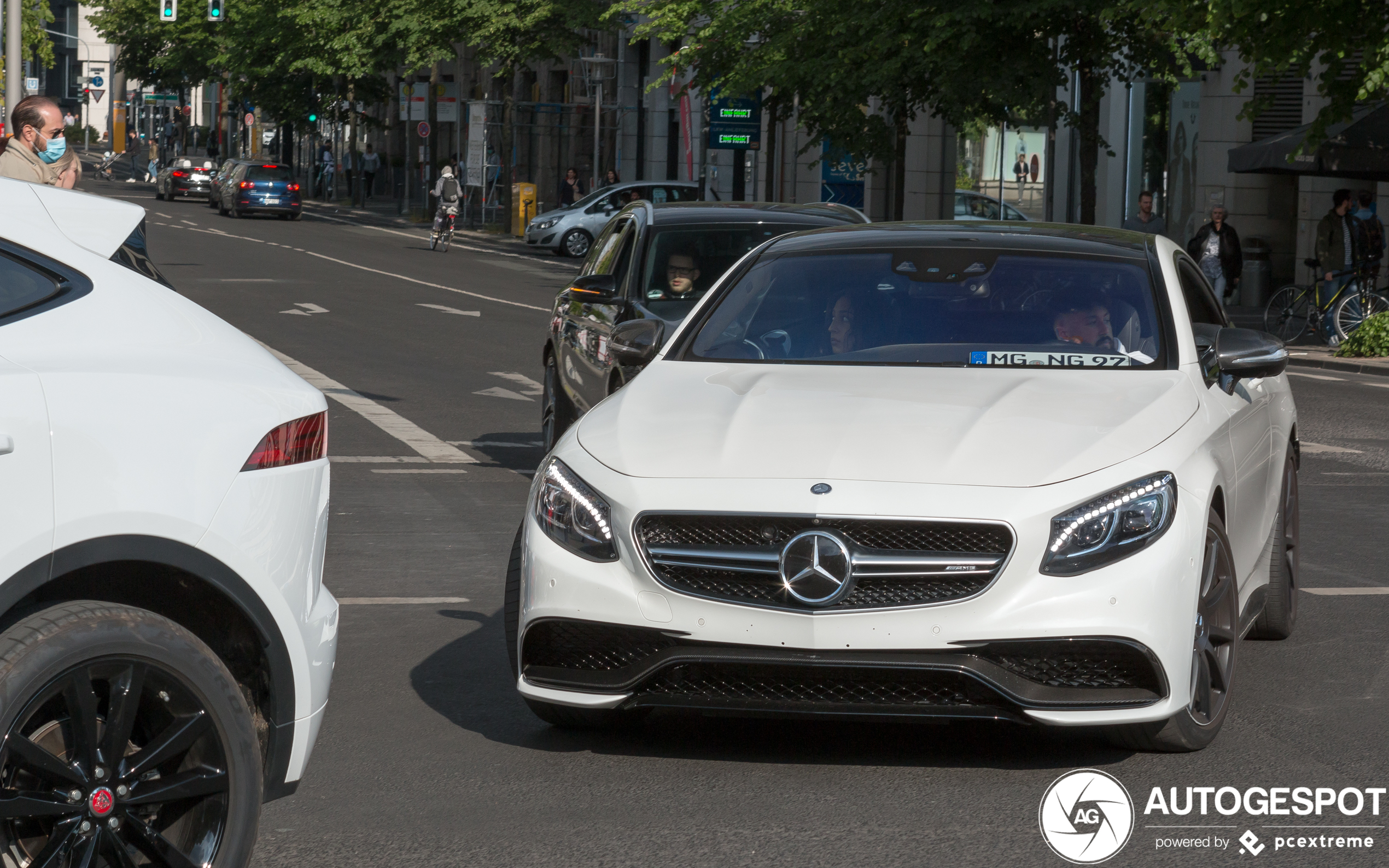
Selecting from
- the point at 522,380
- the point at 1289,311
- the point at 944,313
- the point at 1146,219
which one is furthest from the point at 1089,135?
the point at 944,313

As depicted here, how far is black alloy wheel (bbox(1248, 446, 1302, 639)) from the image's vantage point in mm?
7160

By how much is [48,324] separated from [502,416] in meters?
10.6

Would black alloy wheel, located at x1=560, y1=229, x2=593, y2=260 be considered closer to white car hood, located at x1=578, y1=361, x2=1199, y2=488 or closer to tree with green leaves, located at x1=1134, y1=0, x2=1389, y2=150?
tree with green leaves, located at x1=1134, y1=0, x2=1389, y2=150

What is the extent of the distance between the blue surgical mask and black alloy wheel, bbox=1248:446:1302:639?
21.4 ft

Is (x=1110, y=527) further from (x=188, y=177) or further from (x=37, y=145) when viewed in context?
(x=188, y=177)

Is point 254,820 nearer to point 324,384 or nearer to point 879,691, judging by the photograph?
point 879,691

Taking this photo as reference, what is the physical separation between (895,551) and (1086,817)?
81cm

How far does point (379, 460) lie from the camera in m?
12.2

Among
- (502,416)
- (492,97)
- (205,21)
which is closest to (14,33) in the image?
(502,416)

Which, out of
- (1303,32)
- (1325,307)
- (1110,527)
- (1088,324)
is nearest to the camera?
(1110,527)

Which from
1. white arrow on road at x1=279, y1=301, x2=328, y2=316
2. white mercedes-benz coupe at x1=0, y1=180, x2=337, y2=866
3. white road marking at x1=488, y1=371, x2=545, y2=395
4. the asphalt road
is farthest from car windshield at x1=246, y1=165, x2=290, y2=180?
white mercedes-benz coupe at x1=0, y1=180, x2=337, y2=866

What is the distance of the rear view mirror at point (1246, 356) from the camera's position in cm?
611

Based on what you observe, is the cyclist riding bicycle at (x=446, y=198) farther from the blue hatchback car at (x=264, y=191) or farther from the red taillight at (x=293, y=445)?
the red taillight at (x=293, y=445)

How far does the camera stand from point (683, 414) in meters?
5.62
